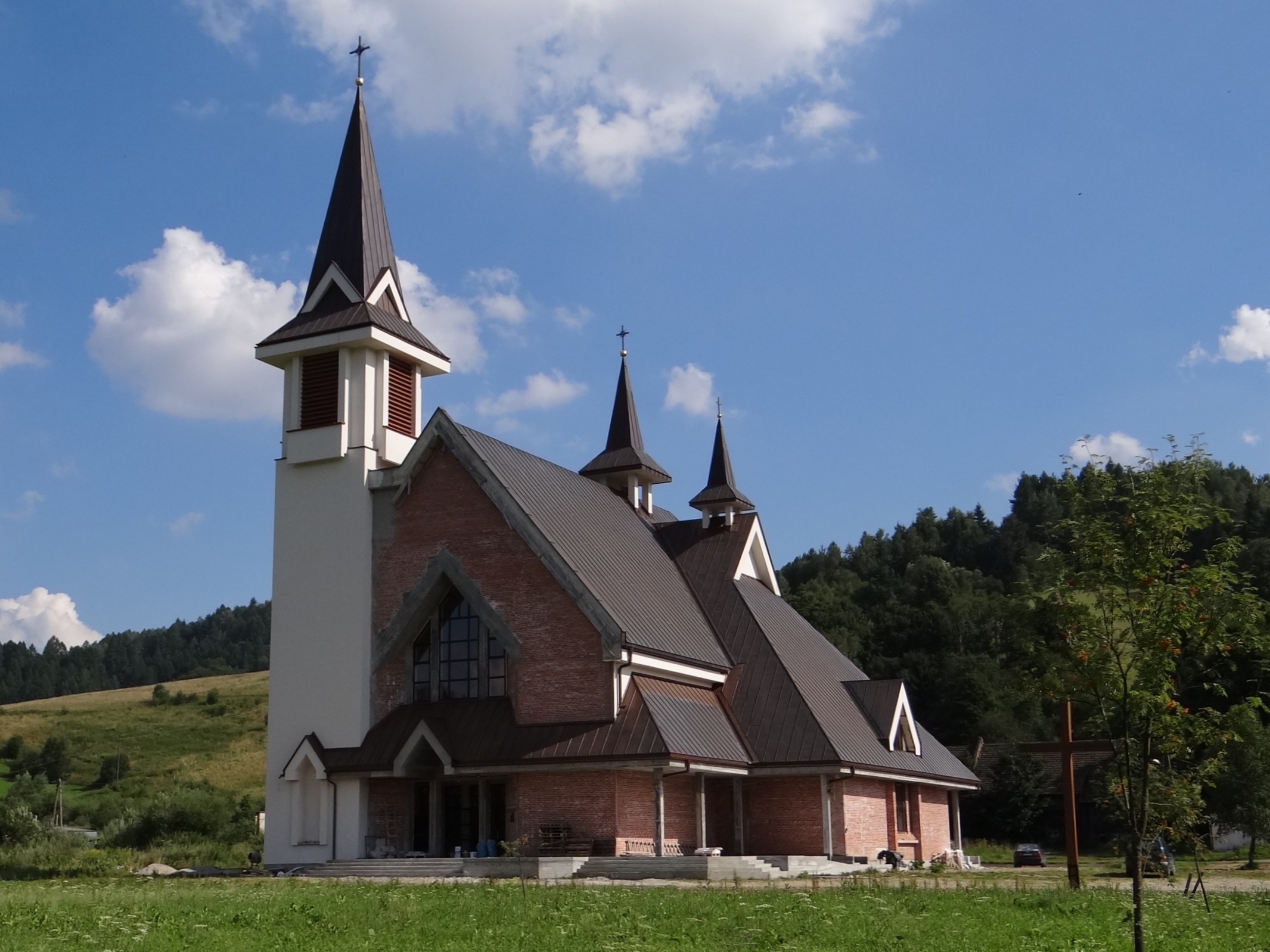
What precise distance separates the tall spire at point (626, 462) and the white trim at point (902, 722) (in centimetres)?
993

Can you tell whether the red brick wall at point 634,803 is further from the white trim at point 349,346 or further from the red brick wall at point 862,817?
the white trim at point 349,346

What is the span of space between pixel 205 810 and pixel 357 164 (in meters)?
19.7

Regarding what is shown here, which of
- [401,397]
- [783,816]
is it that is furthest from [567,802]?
[401,397]

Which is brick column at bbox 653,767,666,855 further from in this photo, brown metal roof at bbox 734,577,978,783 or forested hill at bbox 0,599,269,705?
forested hill at bbox 0,599,269,705

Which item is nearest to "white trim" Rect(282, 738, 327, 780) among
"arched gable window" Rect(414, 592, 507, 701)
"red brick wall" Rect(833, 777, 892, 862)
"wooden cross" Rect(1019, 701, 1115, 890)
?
"arched gable window" Rect(414, 592, 507, 701)

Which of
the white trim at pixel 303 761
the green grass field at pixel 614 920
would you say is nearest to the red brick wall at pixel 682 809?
the white trim at pixel 303 761

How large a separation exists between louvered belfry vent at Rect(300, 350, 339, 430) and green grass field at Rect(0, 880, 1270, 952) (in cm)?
1744

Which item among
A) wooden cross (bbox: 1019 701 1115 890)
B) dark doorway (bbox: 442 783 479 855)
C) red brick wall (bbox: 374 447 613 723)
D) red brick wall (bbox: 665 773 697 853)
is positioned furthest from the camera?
dark doorway (bbox: 442 783 479 855)

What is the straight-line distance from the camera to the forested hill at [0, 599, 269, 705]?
146375mm

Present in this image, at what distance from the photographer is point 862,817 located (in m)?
33.3

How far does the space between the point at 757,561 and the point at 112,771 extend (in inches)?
1913

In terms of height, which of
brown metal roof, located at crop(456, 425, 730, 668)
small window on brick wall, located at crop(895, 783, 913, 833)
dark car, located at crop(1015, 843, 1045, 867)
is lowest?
dark car, located at crop(1015, 843, 1045, 867)

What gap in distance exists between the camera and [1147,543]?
13.3 m

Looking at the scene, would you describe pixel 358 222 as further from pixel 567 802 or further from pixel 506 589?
pixel 567 802
